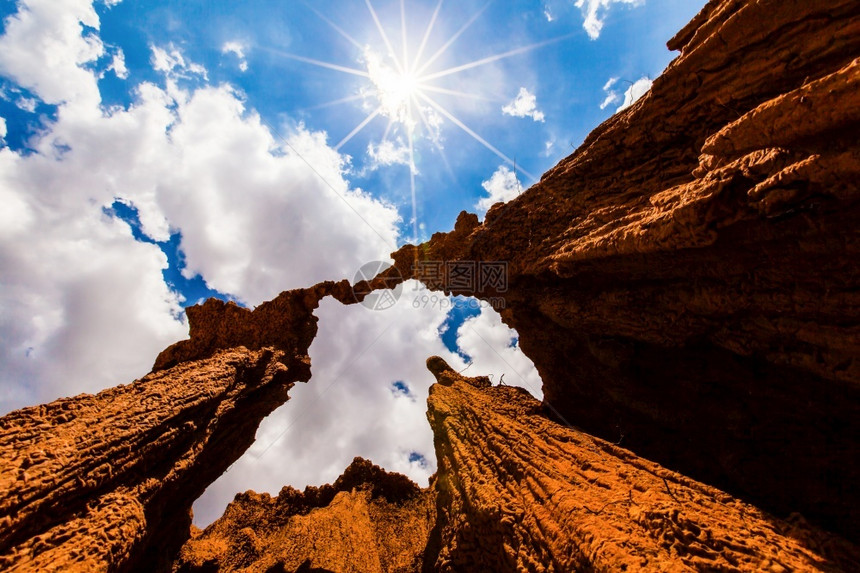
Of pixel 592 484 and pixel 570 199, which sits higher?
pixel 570 199

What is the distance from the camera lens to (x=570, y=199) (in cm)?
948

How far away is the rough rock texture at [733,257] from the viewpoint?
174 inches

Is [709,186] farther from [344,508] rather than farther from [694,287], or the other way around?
[344,508]

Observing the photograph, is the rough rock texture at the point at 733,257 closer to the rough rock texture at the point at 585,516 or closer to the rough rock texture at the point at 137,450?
the rough rock texture at the point at 585,516

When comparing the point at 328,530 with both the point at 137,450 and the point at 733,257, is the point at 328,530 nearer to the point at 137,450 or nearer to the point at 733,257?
the point at 137,450

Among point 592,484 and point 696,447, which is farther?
point 696,447

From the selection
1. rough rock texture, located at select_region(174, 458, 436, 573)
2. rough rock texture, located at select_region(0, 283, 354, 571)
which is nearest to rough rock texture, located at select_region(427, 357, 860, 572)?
rough rock texture, located at select_region(0, 283, 354, 571)

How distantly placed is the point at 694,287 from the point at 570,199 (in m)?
3.90

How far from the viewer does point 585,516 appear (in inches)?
191

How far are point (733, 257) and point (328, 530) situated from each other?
62.9ft

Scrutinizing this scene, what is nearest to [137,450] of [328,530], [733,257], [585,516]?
[585,516]

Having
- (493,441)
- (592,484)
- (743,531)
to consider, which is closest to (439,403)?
(493,441)

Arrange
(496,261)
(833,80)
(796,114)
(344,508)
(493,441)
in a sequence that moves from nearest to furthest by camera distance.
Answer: (833,80), (796,114), (493,441), (496,261), (344,508)

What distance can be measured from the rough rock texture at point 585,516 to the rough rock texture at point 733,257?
2471 millimetres
